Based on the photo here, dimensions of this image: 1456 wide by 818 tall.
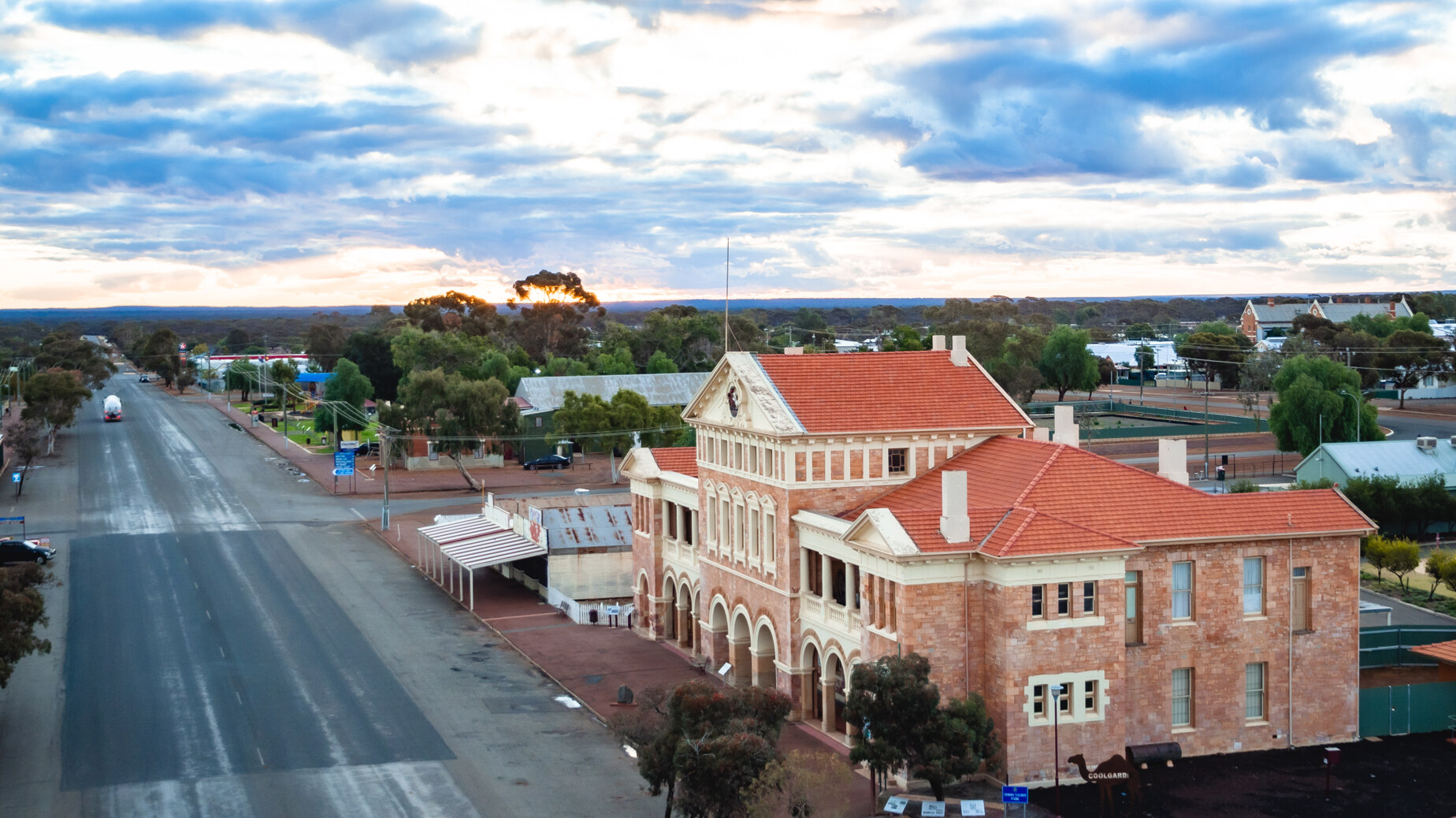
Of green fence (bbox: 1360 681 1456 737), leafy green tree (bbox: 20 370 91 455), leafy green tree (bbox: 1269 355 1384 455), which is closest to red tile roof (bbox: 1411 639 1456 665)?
green fence (bbox: 1360 681 1456 737)

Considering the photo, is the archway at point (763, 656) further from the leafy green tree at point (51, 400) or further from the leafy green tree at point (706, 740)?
the leafy green tree at point (51, 400)

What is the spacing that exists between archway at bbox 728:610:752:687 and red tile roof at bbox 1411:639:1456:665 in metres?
20.0

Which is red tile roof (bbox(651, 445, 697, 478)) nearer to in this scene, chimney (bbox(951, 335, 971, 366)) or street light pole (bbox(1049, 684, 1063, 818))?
chimney (bbox(951, 335, 971, 366))

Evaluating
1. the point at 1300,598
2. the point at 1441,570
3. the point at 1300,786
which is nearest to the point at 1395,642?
the point at 1300,598

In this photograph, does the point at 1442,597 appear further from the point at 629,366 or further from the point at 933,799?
the point at 629,366

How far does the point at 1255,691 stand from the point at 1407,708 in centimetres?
497

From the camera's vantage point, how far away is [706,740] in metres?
27.4

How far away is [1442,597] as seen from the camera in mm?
55750

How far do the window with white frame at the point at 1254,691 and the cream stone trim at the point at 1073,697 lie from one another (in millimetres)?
5404

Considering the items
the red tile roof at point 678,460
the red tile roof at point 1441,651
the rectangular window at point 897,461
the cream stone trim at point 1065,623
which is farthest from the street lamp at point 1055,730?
the red tile roof at point 678,460

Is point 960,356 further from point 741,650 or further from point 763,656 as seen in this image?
point 741,650

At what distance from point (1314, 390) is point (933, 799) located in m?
70.0

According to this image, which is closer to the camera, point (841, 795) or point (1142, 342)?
point (841, 795)

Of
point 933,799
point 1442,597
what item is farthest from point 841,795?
point 1442,597
